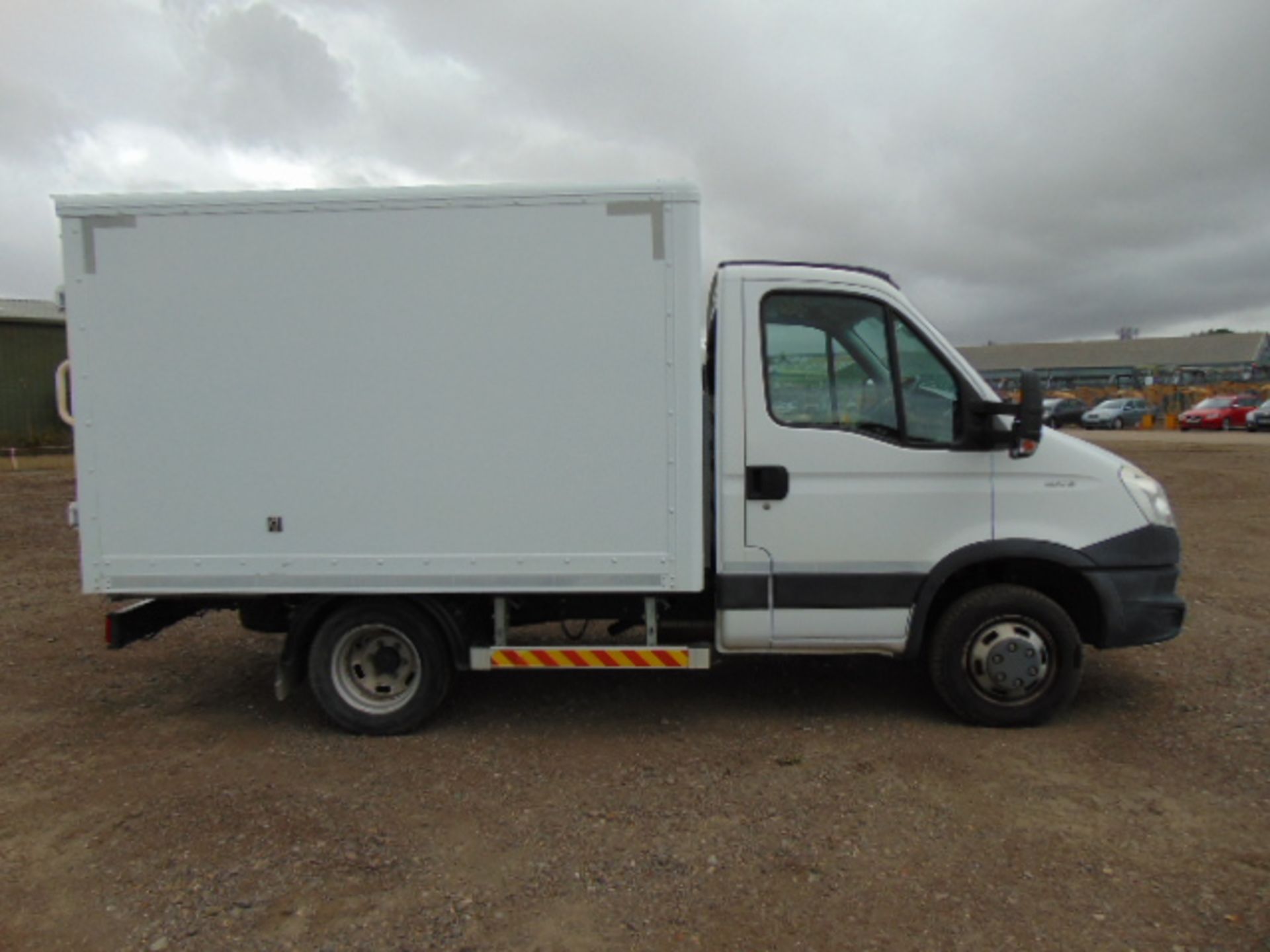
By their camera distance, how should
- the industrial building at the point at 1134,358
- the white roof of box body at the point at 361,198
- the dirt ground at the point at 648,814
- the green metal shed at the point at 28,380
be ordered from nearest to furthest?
the dirt ground at the point at 648,814, the white roof of box body at the point at 361,198, the green metal shed at the point at 28,380, the industrial building at the point at 1134,358

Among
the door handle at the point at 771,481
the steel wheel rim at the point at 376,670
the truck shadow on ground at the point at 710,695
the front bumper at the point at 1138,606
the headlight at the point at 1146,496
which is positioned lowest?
the truck shadow on ground at the point at 710,695

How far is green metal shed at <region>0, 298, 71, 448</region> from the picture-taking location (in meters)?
22.6

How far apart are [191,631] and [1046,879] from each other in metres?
6.15

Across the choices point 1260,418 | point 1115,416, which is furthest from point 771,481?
point 1115,416

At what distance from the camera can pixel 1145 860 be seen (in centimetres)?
323

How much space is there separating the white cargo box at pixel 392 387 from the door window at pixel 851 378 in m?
A: 0.47

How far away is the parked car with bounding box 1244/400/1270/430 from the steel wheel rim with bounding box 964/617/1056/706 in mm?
33489

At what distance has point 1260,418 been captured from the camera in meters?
30.7

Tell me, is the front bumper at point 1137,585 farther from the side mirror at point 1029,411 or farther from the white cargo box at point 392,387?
the white cargo box at point 392,387

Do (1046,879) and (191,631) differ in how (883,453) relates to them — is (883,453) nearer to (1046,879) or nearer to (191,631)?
(1046,879)

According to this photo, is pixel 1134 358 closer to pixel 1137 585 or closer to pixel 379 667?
pixel 1137 585

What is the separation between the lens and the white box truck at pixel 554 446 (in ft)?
13.3

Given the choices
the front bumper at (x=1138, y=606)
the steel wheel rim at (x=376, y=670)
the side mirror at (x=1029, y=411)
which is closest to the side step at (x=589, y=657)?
the steel wheel rim at (x=376, y=670)

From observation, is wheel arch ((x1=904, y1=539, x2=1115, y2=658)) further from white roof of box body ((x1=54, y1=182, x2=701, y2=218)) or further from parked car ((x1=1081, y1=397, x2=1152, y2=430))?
parked car ((x1=1081, y1=397, x2=1152, y2=430))
